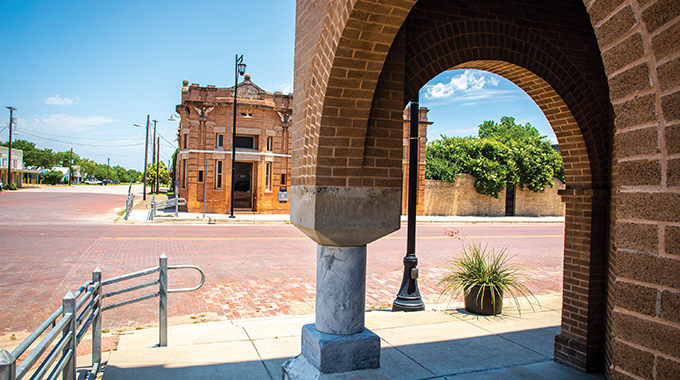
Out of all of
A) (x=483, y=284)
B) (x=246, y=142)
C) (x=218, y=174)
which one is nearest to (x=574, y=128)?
(x=483, y=284)

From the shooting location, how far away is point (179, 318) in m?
6.54

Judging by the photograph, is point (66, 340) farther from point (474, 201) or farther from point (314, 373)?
point (474, 201)

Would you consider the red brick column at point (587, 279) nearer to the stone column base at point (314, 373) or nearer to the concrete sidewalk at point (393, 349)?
the concrete sidewalk at point (393, 349)

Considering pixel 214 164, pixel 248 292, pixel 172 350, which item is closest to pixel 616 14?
pixel 172 350

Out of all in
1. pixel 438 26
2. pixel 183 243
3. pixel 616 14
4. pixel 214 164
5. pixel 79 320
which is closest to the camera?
pixel 616 14

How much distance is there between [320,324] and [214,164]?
2113 centimetres

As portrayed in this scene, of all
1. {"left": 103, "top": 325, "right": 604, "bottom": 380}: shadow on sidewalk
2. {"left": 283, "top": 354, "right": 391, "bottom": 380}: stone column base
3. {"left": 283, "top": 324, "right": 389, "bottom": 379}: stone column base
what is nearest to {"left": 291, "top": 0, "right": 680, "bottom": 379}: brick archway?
{"left": 103, "top": 325, "right": 604, "bottom": 380}: shadow on sidewalk

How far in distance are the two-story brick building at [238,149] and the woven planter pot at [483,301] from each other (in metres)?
17.8

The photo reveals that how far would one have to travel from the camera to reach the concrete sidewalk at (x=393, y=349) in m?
4.52

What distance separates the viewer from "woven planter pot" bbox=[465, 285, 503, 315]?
675 centimetres

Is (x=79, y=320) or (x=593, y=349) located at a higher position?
(x=79, y=320)

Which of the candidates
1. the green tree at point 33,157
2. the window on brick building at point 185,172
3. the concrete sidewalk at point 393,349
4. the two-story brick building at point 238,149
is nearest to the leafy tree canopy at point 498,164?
the two-story brick building at point 238,149

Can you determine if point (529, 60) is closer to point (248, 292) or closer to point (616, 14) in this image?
point (616, 14)

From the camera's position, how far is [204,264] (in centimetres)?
1014
